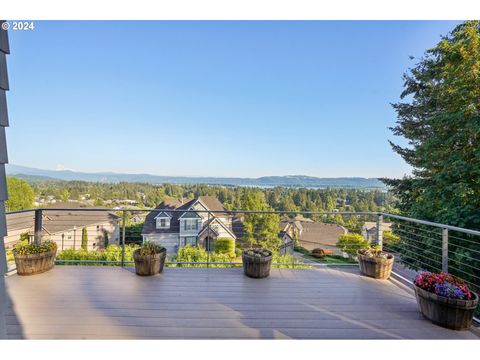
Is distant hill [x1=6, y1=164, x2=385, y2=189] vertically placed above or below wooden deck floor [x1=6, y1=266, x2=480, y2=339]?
above

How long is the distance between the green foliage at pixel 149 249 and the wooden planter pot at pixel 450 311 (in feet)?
10.2

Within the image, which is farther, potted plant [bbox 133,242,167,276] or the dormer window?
the dormer window

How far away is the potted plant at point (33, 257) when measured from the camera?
9.08 feet

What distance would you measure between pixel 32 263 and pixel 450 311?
4.71 metres

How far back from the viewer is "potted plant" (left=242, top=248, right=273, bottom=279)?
9.53 ft

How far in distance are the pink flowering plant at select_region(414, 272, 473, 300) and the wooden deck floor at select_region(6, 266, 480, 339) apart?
0.96ft

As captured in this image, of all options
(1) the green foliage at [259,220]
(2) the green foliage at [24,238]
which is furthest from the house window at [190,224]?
(2) the green foliage at [24,238]

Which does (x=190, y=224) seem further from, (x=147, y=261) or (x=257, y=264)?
(x=257, y=264)

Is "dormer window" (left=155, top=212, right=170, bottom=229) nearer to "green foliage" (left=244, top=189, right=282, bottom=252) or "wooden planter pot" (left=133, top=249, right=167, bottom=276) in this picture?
"green foliage" (left=244, top=189, right=282, bottom=252)

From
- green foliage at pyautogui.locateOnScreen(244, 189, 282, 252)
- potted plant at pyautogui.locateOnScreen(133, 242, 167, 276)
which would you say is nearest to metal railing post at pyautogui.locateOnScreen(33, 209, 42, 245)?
potted plant at pyautogui.locateOnScreen(133, 242, 167, 276)

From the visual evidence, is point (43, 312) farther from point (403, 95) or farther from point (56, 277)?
point (403, 95)

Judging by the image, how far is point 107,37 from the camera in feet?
Answer: 16.6

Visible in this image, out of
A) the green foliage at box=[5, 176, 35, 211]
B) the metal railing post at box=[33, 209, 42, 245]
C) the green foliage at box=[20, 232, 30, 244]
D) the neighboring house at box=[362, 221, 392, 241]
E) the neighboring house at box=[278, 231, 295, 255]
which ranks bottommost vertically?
the neighboring house at box=[278, 231, 295, 255]
